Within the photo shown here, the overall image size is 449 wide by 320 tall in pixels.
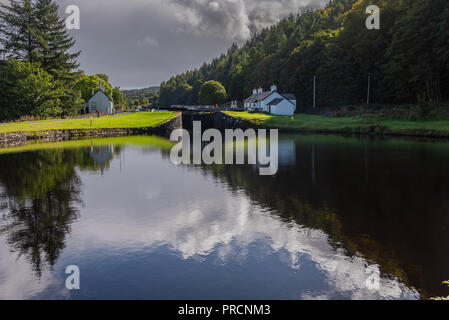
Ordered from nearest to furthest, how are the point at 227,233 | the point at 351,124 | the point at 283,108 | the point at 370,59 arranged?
the point at 227,233
the point at 351,124
the point at 370,59
the point at 283,108

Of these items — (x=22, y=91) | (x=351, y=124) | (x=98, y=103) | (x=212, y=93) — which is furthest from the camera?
(x=212, y=93)

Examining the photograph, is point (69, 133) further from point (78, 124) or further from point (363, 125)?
point (363, 125)

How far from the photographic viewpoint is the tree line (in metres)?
64.0

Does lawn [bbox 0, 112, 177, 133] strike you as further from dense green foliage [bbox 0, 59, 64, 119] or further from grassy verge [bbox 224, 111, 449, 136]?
grassy verge [bbox 224, 111, 449, 136]

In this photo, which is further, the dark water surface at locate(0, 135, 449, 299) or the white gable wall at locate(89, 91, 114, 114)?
the white gable wall at locate(89, 91, 114, 114)

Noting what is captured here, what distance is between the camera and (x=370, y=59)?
89.2 metres

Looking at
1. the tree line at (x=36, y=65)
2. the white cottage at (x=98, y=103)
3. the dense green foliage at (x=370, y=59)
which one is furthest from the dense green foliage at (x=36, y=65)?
the dense green foliage at (x=370, y=59)

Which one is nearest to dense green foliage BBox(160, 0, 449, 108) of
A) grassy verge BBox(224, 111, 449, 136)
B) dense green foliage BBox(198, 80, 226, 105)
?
grassy verge BBox(224, 111, 449, 136)

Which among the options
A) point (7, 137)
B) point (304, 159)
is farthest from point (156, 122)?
point (304, 159)

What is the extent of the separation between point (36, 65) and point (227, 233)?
71.0 meters

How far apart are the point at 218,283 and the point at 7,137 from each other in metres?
52.4

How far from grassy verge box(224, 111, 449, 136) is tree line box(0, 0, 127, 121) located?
134ft

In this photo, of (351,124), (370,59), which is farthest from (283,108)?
(351,124)
